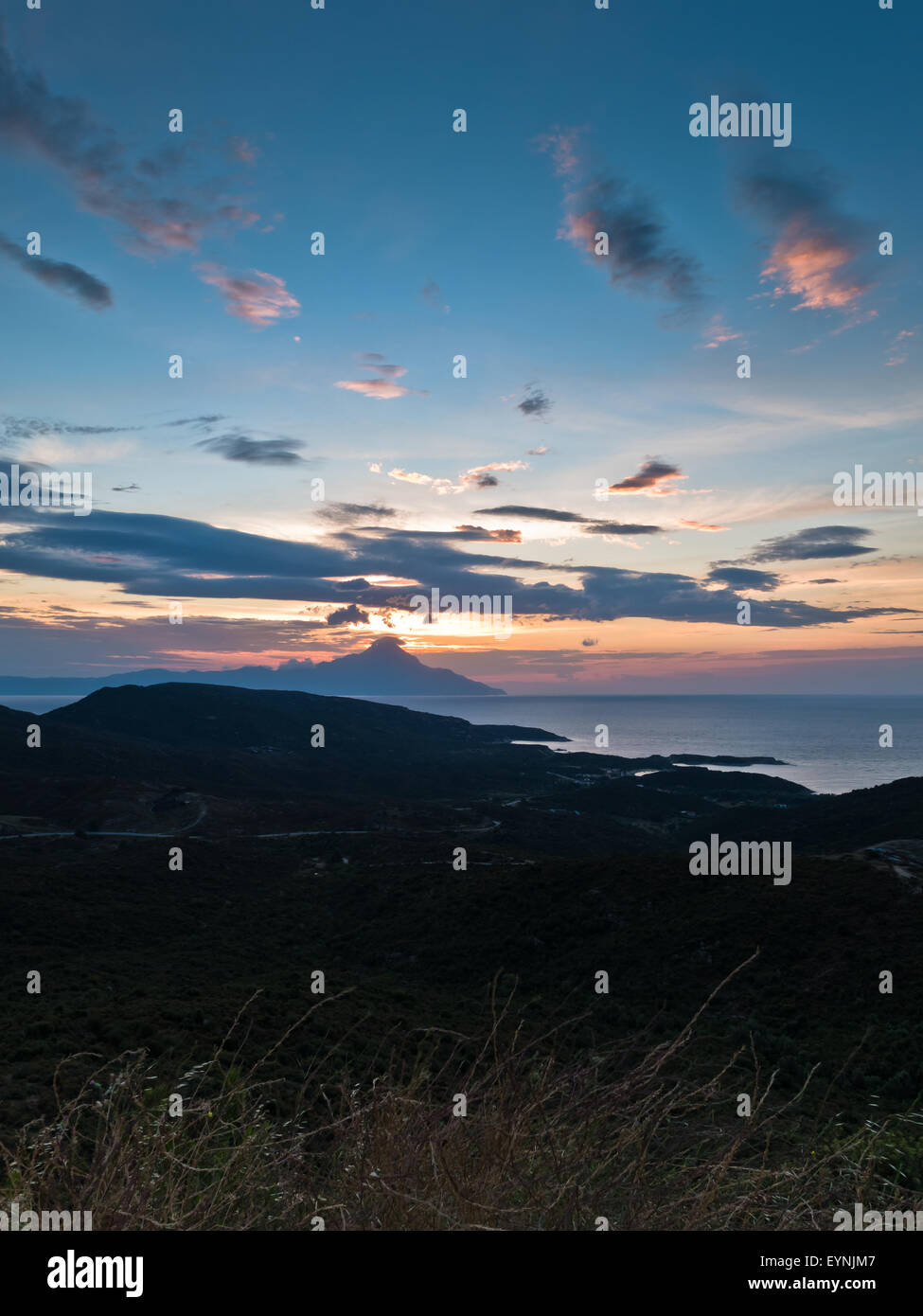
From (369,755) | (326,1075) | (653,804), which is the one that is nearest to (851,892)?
(326,1075)

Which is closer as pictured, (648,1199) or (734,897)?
(648,1199)

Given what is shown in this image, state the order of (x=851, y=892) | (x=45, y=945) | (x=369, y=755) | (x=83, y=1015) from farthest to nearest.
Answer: (x=369, y=755), (x=851, y=892), (x=45, y=945), (x=83, y=1015)

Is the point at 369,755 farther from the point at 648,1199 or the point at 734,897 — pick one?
the point at 648,1199

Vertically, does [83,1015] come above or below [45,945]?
above

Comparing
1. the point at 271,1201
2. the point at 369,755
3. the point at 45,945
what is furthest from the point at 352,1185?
the point at 369,755

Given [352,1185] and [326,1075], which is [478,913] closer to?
[326,1075]
